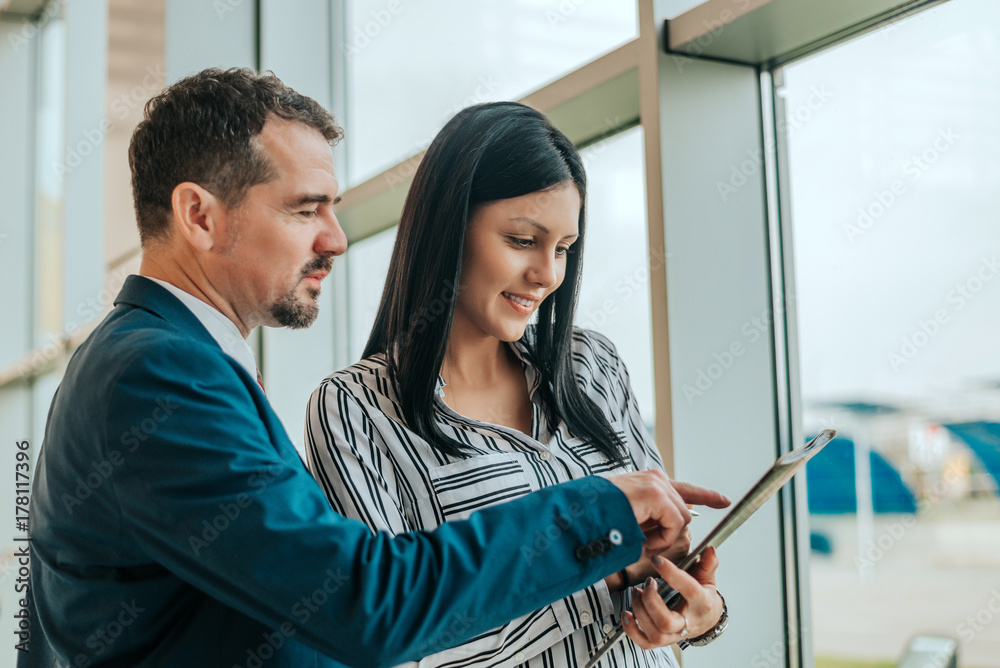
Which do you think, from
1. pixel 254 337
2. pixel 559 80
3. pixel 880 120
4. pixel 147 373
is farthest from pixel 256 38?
pixel 147 373

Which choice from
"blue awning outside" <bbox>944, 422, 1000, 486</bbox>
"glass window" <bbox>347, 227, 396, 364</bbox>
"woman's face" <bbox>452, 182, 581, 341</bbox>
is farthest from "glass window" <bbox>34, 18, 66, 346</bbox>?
"blue awning outside" <bbox>944, 422, 1000, 486</bbox>

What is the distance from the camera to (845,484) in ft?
5.29

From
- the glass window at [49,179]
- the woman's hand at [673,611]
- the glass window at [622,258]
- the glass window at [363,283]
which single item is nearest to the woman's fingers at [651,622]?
the woman's hand at [673,611]

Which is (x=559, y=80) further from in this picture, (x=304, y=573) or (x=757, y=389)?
(x=304, y=573)

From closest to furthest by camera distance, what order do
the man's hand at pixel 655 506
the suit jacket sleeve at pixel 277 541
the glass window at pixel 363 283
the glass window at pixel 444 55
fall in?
the suit jacket sleeve at pixel 277 541 → the man's hand at pixel 655 506 → the glass window at pixel 444 55 → the glass window at pixel 363 283

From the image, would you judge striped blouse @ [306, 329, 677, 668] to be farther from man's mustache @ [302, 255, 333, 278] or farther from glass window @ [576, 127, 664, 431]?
glass window @ [576, 127, 664, 431]

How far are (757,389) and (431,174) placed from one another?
0.79 meters

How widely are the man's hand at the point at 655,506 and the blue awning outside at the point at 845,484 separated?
637mm

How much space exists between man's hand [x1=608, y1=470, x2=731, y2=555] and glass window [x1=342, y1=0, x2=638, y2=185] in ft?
4.19

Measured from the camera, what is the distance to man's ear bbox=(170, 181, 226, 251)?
1104 mm

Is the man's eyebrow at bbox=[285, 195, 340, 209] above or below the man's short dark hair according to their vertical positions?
below

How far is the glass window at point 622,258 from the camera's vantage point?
196 cm

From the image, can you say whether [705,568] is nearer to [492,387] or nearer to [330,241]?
[492,387]

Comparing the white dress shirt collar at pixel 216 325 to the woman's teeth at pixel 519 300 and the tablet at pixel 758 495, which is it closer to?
the woman's teeth at pixel 519 300
